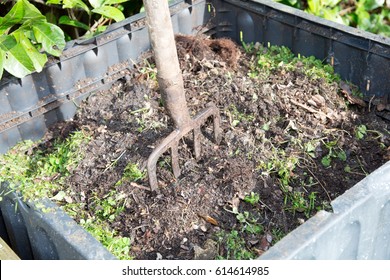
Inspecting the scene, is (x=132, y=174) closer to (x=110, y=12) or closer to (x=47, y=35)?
(x=47, y=35)

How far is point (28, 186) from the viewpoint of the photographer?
95.6 inches

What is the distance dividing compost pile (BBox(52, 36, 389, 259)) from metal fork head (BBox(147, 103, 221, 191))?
0.14ft

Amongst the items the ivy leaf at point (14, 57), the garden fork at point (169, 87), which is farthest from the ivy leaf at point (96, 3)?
the garden fork at point (169, 87)

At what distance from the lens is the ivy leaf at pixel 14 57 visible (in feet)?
8.31

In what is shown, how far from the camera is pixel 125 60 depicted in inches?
123

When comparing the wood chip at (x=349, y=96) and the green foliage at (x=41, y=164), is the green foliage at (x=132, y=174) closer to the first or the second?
the green foliage at (x=41, y=164)

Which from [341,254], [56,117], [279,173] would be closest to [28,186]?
[56,117]

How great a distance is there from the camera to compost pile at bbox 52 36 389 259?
2.39m

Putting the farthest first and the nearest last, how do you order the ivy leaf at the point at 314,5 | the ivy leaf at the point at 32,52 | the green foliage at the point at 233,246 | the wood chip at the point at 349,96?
the ivy leaf at the point at 314,5, the wood chip at the point at 349,96, the ivy leaf at the point at 32,52, the green foliage at the point at 233,246

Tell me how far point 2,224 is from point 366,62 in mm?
1725

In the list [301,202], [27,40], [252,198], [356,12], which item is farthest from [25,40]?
[356,12]

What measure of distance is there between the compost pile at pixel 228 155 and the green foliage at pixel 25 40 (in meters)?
0.39

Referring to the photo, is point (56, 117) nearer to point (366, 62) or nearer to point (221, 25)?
point (221, 25)

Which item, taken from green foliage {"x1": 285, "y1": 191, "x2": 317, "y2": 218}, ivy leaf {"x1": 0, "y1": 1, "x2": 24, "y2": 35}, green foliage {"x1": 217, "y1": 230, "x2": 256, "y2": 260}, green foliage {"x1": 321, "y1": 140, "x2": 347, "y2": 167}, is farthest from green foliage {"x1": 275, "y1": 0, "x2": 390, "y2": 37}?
green foliage {"x1": 217, "y1": 230, "x2": 256, "y2": 260}
